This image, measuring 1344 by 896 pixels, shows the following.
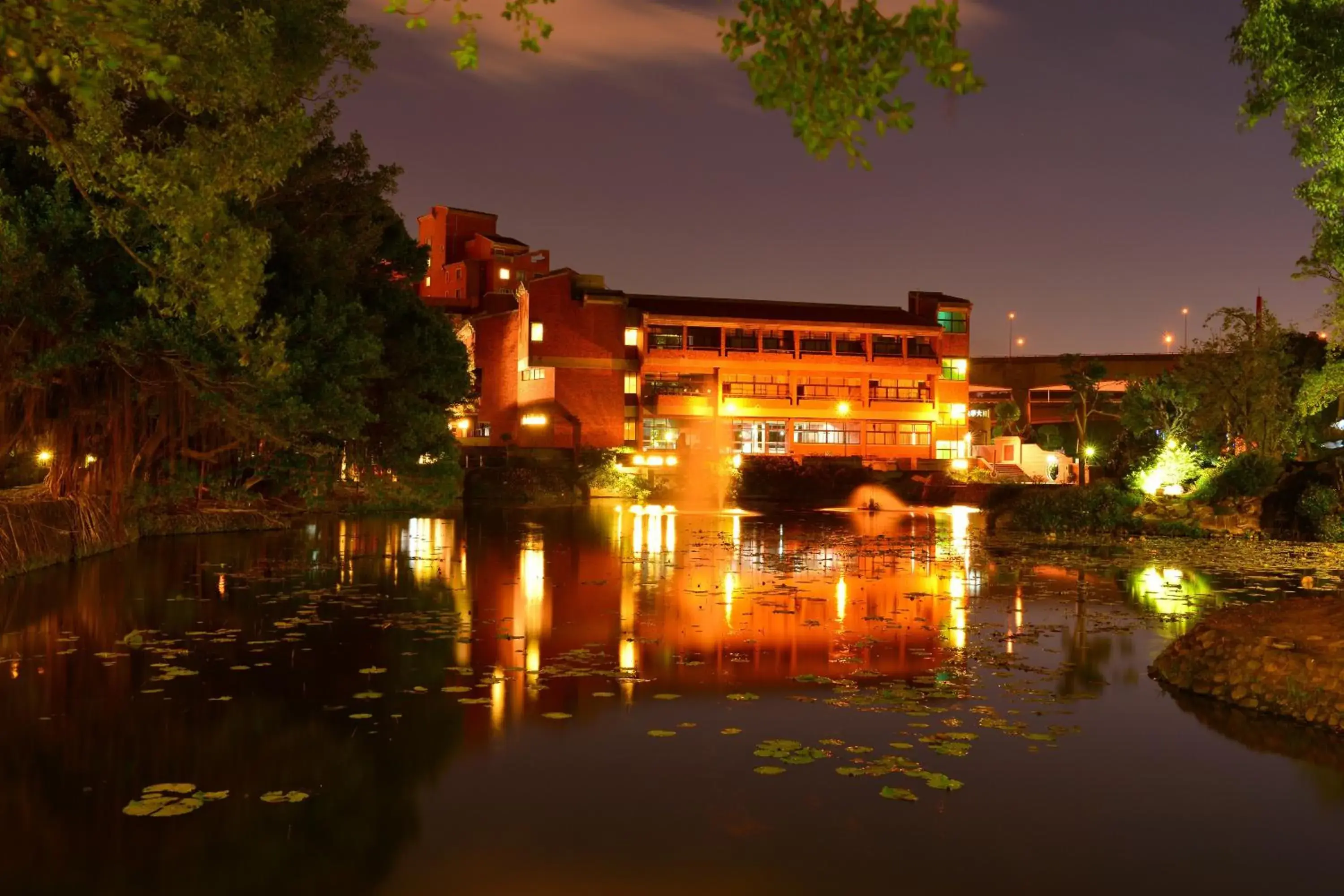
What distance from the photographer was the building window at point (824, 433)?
248ft

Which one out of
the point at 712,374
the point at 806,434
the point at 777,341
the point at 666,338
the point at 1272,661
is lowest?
the point at 1272,661

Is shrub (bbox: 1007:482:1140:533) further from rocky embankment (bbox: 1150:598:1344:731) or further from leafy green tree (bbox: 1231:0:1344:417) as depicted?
rocky embankment (bbox: 1150:598:1344:731)

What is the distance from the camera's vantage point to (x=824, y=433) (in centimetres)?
7612

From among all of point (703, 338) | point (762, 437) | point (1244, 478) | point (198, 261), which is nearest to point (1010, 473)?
point (762, 437)

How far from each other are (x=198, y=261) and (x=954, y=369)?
69983 millimetres

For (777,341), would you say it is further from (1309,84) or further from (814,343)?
(1309,84)

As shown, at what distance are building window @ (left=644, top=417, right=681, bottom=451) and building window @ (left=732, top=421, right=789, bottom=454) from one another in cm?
465

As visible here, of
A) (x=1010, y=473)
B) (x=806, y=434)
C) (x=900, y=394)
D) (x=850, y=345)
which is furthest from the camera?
(x=900, y=394)

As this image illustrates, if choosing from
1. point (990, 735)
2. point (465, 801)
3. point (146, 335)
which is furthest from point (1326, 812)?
point (146, 335)

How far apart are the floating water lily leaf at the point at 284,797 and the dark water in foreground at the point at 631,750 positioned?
9 centimetres

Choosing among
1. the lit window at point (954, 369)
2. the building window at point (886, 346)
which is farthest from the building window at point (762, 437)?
the lit window at point (954, 369)

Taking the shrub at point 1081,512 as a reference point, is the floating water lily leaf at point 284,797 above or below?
below

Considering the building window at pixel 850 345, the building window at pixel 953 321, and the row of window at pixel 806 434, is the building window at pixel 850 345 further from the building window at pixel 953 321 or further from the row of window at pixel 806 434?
the building window at pixel 953 321

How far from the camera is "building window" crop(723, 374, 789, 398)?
73.8m
